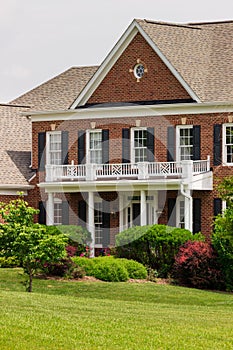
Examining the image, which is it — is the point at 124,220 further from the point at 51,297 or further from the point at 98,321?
the point at 98,321

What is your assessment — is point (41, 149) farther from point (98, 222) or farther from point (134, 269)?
point (134, 269)

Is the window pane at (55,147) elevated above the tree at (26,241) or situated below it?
above

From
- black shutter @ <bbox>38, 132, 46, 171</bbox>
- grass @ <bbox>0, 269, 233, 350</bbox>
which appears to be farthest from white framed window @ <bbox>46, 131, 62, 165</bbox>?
grass @ <bbox>0, 269, 233, 350</bbox>

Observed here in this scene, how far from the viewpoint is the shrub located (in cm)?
3684

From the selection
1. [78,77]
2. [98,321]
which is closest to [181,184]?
[78,77]

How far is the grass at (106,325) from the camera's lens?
18875 millimetres

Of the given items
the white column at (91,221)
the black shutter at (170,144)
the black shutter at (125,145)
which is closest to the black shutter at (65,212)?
the white column at (91,221)

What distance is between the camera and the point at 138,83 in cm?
4372

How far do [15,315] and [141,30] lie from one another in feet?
75.1

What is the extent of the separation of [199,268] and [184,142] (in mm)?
7410

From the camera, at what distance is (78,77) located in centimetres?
4925

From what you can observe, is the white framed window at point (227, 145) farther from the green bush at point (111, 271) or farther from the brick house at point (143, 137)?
the green bush at point (111, 271)

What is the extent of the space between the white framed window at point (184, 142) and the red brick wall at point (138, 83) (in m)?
1.28

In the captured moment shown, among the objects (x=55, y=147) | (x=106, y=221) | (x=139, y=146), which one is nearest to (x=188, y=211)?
(x=139, y=146)
